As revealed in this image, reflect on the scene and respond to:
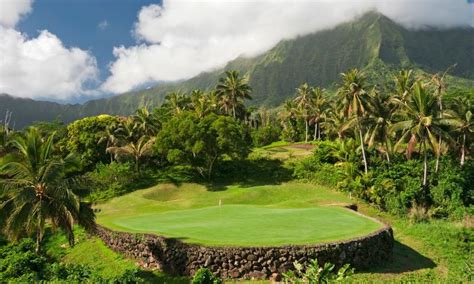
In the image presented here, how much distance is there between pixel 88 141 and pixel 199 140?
1782 cm

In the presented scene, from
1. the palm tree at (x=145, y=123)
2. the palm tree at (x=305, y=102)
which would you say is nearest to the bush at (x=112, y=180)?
the palm tree at (x=145, y=123)

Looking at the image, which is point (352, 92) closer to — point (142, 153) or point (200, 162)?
point (200, 162)

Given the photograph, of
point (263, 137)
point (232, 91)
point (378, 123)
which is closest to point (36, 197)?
point (378, 123)

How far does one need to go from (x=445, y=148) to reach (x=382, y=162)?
7.33 meters

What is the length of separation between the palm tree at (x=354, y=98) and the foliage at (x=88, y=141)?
31229mm

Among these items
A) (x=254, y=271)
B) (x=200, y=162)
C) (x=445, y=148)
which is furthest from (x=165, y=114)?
(x=254, y=271)

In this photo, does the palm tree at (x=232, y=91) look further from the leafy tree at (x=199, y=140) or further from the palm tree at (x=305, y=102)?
the leafy tree at (x=199, y=140)

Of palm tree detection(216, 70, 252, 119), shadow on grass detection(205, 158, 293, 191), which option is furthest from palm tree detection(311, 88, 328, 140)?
shadow on grass detection(205, 158, 293, 191)

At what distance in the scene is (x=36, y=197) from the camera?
19.3 meters

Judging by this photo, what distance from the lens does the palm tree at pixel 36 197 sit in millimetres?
18578

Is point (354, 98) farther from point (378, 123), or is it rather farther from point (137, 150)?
point (137, 150)

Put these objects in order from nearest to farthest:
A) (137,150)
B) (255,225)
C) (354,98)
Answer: (255,225) → (354,98) → (137,150)

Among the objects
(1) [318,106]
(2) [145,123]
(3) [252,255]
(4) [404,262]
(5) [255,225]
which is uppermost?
(1) [318,106]

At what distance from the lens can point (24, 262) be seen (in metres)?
17.2
